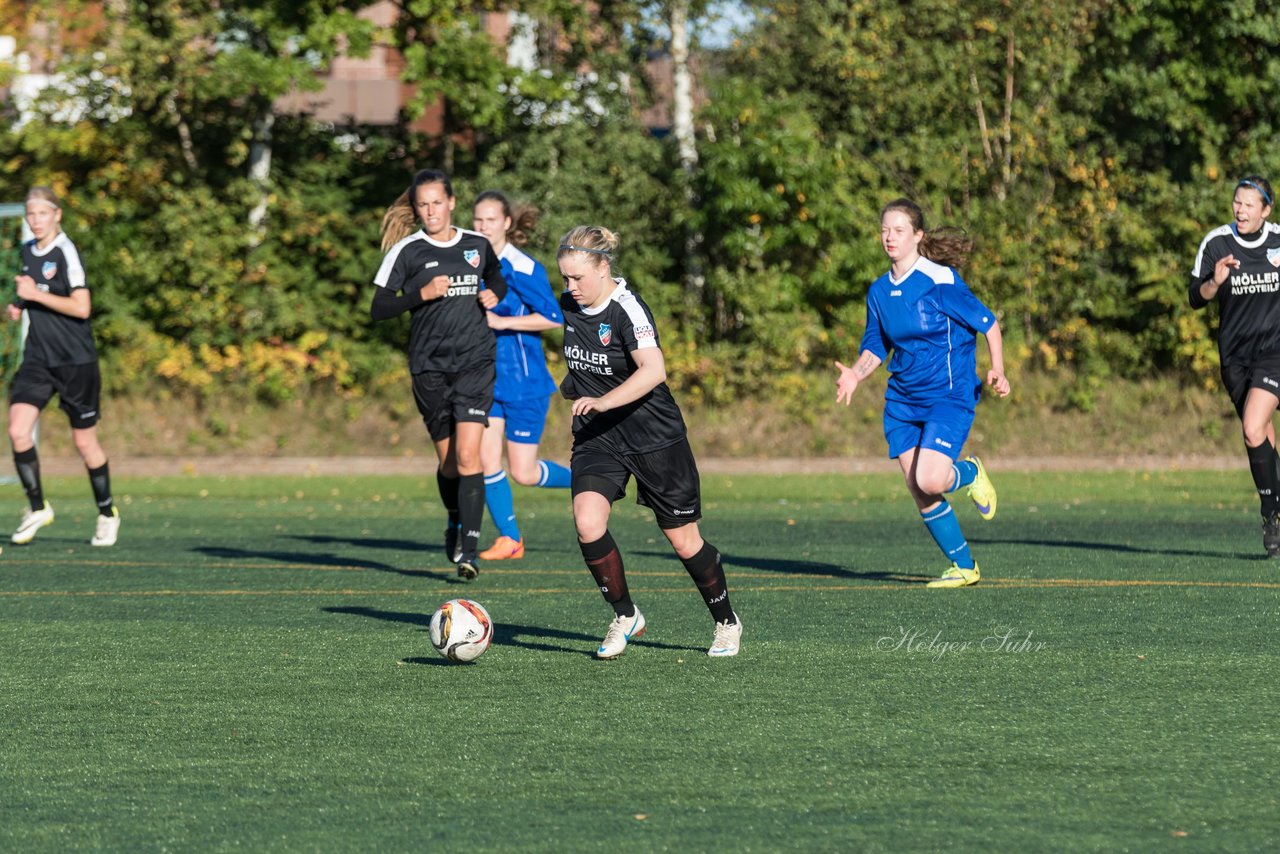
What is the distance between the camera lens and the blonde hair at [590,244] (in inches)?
265

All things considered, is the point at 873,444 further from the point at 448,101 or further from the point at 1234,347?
the point at 1234,347

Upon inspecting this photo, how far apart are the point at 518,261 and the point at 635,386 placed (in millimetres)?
3791

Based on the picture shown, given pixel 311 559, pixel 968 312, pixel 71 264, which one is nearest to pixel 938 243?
pixel 968 312

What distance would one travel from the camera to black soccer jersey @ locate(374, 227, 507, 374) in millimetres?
9695

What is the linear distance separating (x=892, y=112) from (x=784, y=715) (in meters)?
17.6

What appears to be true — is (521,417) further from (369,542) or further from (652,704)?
(652,704)

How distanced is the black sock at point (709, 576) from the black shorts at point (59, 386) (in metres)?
5.82

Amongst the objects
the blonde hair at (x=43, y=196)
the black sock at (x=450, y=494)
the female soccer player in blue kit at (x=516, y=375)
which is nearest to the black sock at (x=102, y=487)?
the blonde hair at (x=43, y=196)

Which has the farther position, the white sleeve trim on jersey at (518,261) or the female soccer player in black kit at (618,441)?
the white sleeve trim on jersey at (518,261)

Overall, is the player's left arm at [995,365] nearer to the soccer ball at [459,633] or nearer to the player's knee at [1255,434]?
the player's knee at [1255,434]

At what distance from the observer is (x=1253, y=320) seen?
32.8ft

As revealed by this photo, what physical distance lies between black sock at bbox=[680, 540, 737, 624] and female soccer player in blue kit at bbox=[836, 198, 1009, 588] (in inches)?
88.4

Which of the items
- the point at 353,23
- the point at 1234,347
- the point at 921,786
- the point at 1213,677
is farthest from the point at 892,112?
the point at 921,786

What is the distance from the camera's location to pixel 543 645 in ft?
24.6
